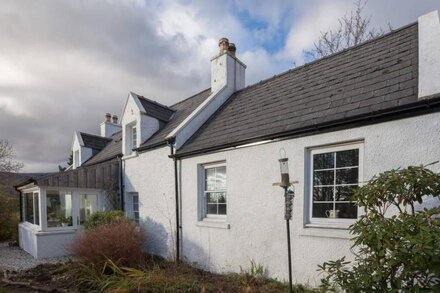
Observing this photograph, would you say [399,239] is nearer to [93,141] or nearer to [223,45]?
[223,45]

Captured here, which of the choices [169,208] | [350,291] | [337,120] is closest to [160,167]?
[169,208]

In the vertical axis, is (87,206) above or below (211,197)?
below

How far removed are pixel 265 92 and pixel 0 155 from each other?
52.5 ft

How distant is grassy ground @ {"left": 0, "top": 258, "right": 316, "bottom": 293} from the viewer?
6379mm

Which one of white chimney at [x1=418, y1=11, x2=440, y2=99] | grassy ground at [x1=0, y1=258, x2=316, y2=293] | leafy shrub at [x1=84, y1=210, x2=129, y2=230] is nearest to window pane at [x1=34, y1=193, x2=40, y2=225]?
leafy shrub at [x1=84, y1=210, x2=129, y2=230]

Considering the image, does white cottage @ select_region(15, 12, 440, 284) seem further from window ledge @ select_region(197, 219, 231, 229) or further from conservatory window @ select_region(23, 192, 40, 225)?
conservatory window @ select_region(23, 192, 40, 225)

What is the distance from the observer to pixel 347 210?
5.95 m

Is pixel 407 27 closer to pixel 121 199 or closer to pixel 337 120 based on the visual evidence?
pixel 337 120

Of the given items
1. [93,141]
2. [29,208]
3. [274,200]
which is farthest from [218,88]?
[93,141]

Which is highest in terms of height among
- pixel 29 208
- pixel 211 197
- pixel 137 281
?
pixel 211 197

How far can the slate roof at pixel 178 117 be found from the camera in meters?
11.2

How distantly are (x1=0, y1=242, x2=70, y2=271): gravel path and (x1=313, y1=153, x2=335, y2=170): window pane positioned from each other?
32.4 ft

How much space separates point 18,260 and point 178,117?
27.4 feet

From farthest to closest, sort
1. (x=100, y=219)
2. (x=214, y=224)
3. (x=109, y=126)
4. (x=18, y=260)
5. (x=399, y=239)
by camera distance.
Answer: (x=109, y=126) < (x=18, y=260) < (x=100, y=219) < (x=214, y=224) < (x=399, y=239)
